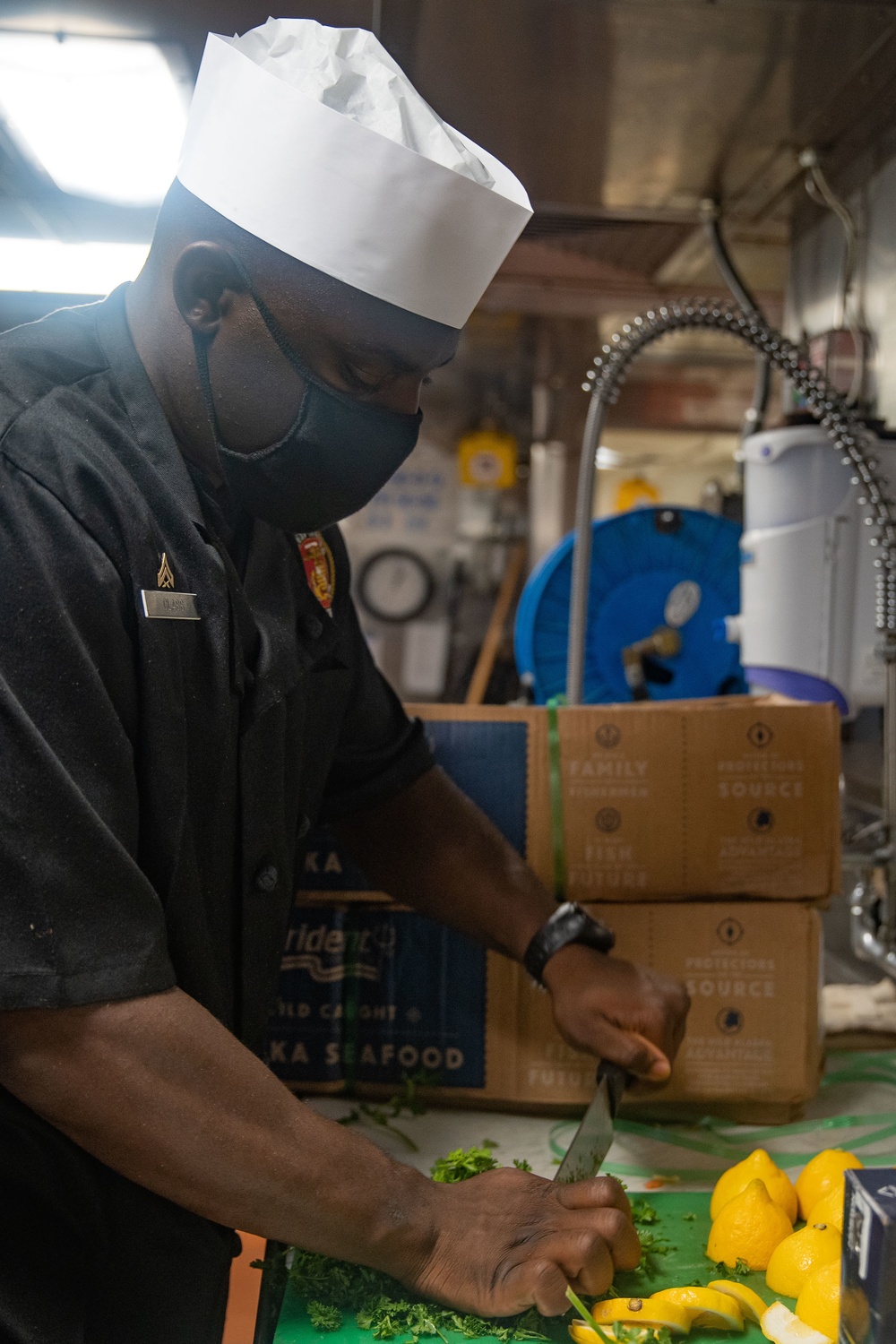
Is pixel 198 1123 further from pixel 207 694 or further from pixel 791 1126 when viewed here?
pixel 791 1126

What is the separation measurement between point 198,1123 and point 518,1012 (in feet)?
2.28

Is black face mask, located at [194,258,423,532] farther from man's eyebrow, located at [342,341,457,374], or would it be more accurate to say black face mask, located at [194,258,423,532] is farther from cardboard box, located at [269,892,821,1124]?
cardboard box, located at [269,892,821,1124]

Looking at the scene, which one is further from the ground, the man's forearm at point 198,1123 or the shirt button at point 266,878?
the shirt button at point 266,878

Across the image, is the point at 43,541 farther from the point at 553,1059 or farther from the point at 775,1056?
the point at 775,1056

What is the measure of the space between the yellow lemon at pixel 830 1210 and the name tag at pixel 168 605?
0.73 metres

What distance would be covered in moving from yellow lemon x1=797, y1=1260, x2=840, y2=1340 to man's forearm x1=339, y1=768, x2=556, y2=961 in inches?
19.4

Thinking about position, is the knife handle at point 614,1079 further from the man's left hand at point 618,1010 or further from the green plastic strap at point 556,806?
the green plastic strap at point 556,806

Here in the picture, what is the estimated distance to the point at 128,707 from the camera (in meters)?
0.82

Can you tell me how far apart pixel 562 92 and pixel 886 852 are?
1448mm

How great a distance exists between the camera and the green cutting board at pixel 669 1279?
0.81 meters

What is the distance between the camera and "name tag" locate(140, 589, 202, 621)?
822mm

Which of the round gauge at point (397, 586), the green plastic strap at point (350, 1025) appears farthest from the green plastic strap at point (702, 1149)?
the round gauge at point (397, 586)

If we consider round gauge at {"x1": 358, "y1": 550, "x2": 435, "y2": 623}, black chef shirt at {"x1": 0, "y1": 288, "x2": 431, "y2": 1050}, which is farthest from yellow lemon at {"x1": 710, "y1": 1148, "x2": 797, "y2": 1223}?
round gauge at {"x1": 358, "y1": 550, "x2": 435, "y2": 623}

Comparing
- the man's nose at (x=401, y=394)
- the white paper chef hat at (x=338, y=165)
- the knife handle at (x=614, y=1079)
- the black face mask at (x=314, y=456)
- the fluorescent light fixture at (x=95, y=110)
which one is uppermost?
the fluorescent light fixture at (x=95, y=110)
